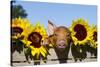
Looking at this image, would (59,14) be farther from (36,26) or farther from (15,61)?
(15,61)

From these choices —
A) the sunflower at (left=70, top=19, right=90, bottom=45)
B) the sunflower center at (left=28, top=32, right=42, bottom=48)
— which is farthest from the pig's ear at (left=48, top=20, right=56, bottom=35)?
the sunflower at (left=70, top=19, right=90, bottom=45)

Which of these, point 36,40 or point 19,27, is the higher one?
point 19,27

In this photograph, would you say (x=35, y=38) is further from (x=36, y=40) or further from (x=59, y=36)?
(x=59, y=36)

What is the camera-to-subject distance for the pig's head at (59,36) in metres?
2.59

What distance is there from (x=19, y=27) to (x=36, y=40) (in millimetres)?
235

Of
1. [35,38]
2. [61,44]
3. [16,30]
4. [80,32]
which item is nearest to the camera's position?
[16,30]

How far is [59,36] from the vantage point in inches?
104

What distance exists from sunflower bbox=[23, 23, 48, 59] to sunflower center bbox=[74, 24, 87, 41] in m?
0.40

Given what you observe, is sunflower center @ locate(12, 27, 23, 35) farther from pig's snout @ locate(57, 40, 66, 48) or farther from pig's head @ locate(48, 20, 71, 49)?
pig's snout @ locate(57, 40, 66, 48)

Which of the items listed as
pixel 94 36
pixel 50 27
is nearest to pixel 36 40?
pixel 50 27

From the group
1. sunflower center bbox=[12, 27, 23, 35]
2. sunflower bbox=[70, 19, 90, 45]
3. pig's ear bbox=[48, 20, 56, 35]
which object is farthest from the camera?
sunflower bbox=[70, 19, 90, 45]

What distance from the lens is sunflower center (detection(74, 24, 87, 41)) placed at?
273 cm

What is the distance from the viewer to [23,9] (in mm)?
2465

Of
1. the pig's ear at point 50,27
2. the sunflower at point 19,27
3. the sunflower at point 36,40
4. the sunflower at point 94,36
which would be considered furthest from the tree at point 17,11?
the sunflower at point 94,36
